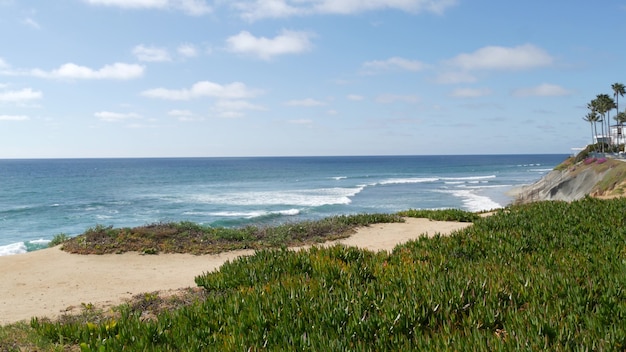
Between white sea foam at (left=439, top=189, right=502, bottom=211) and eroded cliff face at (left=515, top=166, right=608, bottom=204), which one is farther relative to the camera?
white sea foam at (left=439, top=189, right=502, bottom=211)

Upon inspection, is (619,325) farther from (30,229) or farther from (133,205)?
(133,205)

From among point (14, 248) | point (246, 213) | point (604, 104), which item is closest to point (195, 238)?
point (14, 248)

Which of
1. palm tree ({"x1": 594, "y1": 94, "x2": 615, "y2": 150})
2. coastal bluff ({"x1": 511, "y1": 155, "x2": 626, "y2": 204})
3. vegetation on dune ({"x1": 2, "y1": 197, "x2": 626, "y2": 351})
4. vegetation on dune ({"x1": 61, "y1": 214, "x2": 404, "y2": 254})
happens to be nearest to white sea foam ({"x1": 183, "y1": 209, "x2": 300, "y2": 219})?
vegetation on dune ({"x1": 61, "y1": 214, "x2": 404, "y2": 254})

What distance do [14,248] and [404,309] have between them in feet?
98.7

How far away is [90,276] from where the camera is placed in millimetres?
12289

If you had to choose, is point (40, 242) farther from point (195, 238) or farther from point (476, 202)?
point (476, 202)

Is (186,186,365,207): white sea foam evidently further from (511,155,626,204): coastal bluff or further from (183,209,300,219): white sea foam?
(511,155,626,204): coastal bluff

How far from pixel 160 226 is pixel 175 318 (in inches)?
533

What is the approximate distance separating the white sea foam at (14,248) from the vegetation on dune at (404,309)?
23.9 meters

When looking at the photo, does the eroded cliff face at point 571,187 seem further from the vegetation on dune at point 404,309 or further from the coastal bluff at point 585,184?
the vegetation on dune at point 404,309

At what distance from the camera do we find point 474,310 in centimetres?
485

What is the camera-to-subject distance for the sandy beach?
9562 millimetres

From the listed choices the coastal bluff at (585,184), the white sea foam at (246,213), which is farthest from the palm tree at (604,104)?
the white sea foam at (246,213)

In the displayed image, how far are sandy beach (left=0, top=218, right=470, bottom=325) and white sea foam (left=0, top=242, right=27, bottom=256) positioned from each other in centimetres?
1350
